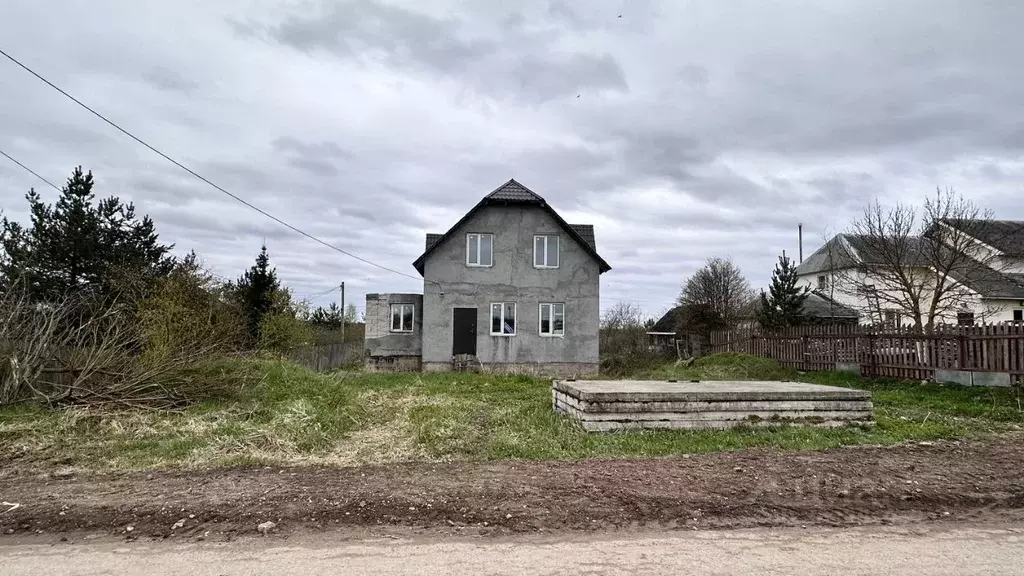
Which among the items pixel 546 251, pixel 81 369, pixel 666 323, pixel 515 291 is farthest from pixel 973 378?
pixel 666 323

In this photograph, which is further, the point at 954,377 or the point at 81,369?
the point at 954,377

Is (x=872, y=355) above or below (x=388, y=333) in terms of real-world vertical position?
below

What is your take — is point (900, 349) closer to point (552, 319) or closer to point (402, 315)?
point (552, 319)

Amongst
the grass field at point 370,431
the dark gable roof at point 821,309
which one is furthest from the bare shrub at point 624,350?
the grass field at point 370,431

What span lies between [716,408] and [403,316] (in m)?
16.0

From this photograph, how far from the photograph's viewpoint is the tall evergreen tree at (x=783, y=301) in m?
32.0

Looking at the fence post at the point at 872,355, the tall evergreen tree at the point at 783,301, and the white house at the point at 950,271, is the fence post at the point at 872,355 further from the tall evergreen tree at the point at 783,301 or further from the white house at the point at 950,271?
the tall evergreen tree at the point at 783,301

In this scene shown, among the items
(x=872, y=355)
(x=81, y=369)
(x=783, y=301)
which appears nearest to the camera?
(x=81, y=369)

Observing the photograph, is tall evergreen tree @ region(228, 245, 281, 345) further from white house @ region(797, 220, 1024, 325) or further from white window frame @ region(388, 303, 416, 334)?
white house @ region(797, 220, 1024, 325)

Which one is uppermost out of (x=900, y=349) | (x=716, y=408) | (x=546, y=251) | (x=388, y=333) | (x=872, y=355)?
(x=546, y=251)

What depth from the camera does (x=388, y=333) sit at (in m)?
23.6

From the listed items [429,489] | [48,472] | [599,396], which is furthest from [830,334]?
[48,472]

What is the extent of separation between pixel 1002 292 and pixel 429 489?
36.8 meters

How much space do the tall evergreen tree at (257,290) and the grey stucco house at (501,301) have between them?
5395 mm
